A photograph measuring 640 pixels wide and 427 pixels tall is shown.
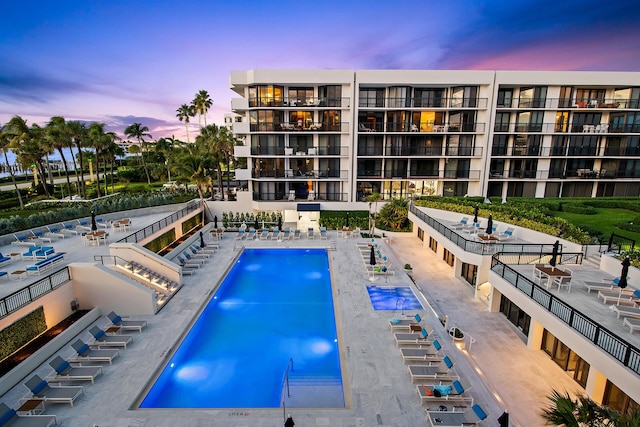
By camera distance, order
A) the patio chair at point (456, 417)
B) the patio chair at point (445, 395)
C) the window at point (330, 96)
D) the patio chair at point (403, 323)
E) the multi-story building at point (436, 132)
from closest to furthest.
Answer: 1. the patio chair at point (456, 417)
2. the patio chair at point (445, 395)
3. the patio chair at point (403, 323)
4. the multi-story building at point (436, 132)
5. the window at point (330, 96)

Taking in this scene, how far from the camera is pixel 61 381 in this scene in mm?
9766

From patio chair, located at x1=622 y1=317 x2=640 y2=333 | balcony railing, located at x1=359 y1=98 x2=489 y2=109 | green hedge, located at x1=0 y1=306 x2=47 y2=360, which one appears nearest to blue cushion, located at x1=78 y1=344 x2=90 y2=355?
green hedge, located at x1=0 y1=306 x2=47 y2=360

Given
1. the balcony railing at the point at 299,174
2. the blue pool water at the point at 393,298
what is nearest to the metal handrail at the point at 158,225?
the balcony railing at the point at 299,174

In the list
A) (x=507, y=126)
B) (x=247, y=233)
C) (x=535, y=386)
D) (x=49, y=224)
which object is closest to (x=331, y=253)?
(x=247, y=233)

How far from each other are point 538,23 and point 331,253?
32.3 m

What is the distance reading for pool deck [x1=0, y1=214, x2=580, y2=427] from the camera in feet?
28.2

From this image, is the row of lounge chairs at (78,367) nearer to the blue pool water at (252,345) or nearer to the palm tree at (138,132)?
the blue pool water at (252,345)

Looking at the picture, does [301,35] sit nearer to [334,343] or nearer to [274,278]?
[274,278]

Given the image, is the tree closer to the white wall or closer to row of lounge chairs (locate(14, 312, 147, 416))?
the white wall

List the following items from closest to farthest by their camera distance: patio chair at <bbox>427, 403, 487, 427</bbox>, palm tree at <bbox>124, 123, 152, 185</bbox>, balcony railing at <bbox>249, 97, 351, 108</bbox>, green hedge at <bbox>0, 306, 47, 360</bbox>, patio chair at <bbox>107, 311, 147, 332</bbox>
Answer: patio chair at <bbox>427, 403, 487, 427</bbox>, green hedge at <bbox>0, 306, 47, 360</bbox>, patio chair at <bbox>107, 311, 147, 332</bbox>, balcony railing at <bbox>249, 97, 351, 108</bbox>, palm tree at <bbox>124, 123, 152, 185</bbox>

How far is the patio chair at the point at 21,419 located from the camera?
7906mm

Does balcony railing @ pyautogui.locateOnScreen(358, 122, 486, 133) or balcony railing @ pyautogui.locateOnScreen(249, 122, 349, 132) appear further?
balcony railing @ pyautogui.locateOnScreen(358, 122, 486, 133)

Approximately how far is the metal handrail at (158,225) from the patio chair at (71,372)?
27.6ft

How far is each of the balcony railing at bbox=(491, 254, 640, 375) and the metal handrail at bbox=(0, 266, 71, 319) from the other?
18814 mm
